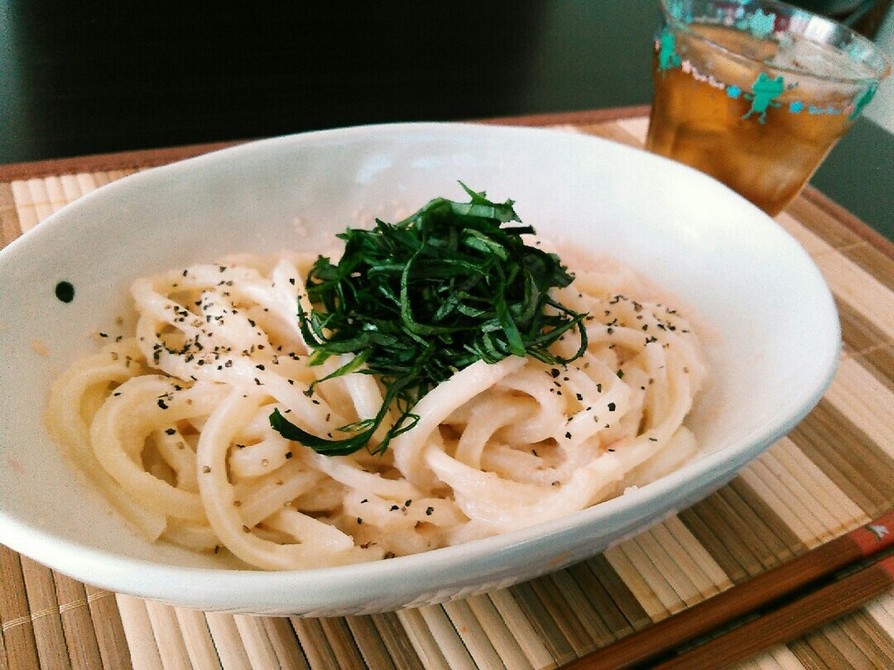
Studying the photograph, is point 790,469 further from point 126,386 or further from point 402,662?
point 126,386

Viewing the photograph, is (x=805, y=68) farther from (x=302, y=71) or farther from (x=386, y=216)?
(x=302, y=71)

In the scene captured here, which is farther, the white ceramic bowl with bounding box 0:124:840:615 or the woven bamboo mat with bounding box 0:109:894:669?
the woven bamboo mat with bounding box 0:109:894:669

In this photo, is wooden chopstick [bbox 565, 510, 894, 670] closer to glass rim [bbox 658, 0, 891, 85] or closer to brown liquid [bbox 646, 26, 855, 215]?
brown liquid [bbox 646, 26, 855, 215]

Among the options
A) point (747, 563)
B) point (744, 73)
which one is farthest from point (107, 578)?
point (744, 73)

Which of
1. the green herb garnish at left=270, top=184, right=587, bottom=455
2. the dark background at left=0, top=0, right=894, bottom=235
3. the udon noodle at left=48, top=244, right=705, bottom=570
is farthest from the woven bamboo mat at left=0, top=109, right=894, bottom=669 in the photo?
the dark background at left=0, top=0, right=894, bottom=235

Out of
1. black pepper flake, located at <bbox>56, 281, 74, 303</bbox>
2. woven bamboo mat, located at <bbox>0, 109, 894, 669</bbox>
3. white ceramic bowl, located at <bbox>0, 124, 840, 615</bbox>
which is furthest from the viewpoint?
black pepper flake, located at <bbox>56, 281, 74, 303</bbox>

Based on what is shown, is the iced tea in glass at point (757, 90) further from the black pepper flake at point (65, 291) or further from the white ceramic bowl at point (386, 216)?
the black pepper flake at point (65, 291)
